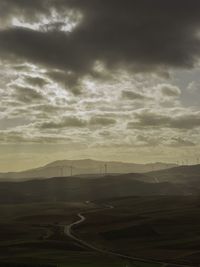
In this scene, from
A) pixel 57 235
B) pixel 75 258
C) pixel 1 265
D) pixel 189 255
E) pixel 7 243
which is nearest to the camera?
pixel 1 265

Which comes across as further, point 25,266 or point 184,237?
point 184,237

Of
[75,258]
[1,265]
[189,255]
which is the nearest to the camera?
[1,265]

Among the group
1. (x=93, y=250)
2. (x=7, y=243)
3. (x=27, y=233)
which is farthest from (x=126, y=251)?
(x=27, y=233)

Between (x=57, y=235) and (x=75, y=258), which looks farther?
(x=57, y=235)

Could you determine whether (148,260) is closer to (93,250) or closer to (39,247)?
(93,250)

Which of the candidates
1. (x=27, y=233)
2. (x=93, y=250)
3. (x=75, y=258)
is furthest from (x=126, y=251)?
(x=27, y=233)

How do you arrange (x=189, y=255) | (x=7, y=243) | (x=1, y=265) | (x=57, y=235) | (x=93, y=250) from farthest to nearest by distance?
(x=57, y=235), (x=7, y=243), (x=93, y=250), (x=189, y=255), (x=1, y=265)

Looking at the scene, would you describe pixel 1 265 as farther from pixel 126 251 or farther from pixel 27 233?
pixel 27 233

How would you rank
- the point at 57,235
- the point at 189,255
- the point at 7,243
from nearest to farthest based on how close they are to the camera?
the point at 189,255
the point at 7,243
the point at 57,235
